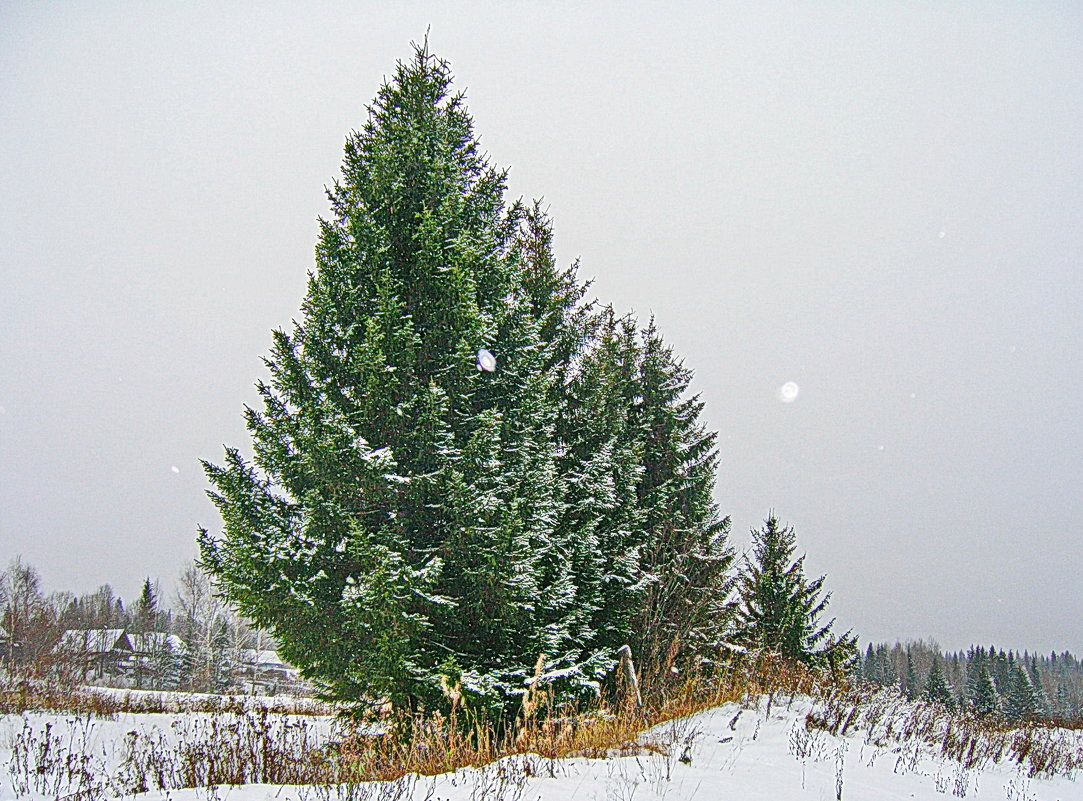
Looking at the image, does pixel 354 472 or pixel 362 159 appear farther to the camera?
pixel 362 159

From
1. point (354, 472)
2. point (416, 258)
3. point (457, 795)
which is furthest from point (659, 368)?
point (457, 795)

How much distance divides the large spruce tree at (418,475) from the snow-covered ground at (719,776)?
1.90m

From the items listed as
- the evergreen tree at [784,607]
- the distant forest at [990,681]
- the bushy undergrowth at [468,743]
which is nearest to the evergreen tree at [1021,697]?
the distant forest at [990,681]

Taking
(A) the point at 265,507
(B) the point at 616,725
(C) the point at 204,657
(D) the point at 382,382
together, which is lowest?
(C) the point at 204,657

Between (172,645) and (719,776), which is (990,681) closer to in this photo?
(719,776)

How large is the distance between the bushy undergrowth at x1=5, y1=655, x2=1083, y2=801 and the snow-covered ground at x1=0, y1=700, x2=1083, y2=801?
82 millimetres

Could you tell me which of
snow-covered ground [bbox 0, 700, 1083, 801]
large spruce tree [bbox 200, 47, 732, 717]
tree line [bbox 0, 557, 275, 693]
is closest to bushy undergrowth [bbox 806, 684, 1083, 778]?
snow-covered ground [bbox 0, 700, 1083, 801]

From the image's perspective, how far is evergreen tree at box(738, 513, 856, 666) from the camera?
19578 mm

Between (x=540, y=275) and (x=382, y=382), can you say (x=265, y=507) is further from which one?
(x=540, y=275)

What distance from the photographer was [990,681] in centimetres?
4556

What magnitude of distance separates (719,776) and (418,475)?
16.0ft

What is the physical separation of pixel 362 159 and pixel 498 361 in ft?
13.4

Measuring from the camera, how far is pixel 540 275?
46.4ft

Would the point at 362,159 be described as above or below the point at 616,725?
above
